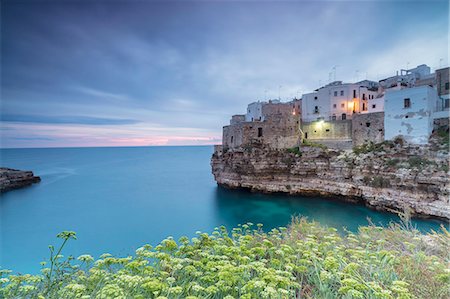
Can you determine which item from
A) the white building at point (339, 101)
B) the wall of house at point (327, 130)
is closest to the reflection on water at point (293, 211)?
the wall of house at point (327, 130)

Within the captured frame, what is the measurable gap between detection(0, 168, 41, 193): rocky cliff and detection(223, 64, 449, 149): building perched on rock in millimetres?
25490

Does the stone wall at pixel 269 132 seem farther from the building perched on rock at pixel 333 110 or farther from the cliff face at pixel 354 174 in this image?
the building perched on rock at pixel 333 110

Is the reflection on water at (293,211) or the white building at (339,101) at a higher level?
the white building at (339,101)

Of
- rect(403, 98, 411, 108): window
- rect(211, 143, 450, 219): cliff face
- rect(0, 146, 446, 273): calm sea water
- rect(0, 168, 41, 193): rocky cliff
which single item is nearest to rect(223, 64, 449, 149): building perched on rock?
rect(403, 98, 411, 108): window

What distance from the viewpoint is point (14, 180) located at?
82.6 feet

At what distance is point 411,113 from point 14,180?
1659 inches

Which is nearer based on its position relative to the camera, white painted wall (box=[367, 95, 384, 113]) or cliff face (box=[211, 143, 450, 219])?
cliff face (box=[211, 143, 450, 219])

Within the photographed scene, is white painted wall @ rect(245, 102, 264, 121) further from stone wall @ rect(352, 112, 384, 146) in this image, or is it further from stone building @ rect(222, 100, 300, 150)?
stone wall @ rect(352, 112, 384, 146)

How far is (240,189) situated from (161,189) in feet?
36.8

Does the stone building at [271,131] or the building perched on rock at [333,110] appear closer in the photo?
the stone building at [271,131]

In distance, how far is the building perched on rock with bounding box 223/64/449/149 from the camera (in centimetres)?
1680

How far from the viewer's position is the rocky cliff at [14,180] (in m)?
23.8

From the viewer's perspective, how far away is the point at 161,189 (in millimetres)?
28031

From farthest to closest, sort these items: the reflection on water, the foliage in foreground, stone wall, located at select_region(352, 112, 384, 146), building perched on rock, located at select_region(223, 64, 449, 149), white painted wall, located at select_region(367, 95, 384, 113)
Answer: white painted wall, located at select_region(367, 95, 384, 113) < stone wall, located at select_region(352, 112, 384, 146) < building perched on rock, located at select_region(223, 64, 449, 149) < the reflection on water < the foliage in foreground
